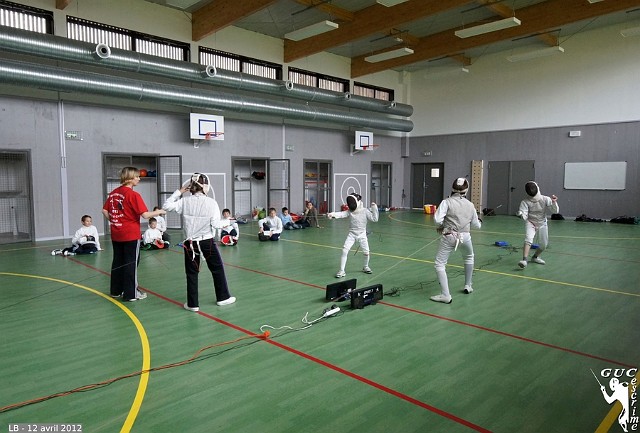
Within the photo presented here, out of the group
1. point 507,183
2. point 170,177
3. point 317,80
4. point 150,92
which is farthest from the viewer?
point 507,183

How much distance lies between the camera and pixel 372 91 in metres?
22.3

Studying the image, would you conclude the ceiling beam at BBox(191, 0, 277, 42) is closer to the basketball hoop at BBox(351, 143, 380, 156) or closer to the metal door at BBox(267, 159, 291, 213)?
the metal door at BBox(267, 159, 291, 213)

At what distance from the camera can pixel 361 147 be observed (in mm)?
20859

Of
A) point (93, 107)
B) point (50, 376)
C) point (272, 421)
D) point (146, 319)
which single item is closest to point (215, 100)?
point (93, 107)

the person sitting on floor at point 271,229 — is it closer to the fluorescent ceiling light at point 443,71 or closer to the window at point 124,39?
the window at point 124,39

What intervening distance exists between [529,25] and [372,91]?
902 cm

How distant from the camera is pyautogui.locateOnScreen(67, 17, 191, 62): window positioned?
485 inches

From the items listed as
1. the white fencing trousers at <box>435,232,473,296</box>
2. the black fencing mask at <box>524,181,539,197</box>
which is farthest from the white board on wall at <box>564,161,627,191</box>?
the white fencing trousers at <box>435,232,473,296</box>

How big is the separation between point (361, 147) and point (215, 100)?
28.7ft

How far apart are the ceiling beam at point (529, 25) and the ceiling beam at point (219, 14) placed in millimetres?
8291

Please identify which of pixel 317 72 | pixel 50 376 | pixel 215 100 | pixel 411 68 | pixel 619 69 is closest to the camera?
pixel 50 376

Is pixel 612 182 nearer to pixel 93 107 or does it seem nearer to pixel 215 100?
pixel 215 100

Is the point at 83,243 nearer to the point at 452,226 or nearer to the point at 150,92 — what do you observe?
the point at 150,92

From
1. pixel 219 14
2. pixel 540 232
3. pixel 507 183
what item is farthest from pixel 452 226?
pixel 507 183
